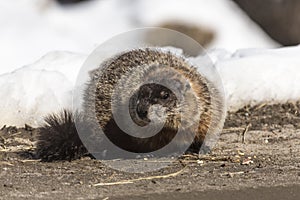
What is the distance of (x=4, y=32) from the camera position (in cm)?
955

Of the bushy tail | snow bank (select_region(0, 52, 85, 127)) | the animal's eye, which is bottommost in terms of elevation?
the bushy tail

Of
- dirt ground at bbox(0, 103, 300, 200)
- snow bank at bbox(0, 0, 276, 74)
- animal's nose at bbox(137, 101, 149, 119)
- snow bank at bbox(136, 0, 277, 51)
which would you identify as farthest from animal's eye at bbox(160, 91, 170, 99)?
snow bank at bbox(136, 0, 277, 51)

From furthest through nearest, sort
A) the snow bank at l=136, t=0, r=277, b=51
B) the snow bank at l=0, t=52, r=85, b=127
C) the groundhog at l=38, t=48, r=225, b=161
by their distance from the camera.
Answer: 1. the snow bank at l=136, t=0, r=277, b=51
2. the snow bank at l=0, t=52, r=85, b=127
3. the groundhog at l=38, t=48, r=225, b=161

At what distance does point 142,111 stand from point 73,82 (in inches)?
88.1

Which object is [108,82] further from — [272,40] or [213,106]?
[272,40]

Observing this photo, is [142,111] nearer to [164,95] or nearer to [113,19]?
[164,95]

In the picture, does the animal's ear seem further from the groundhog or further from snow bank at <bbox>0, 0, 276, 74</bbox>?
snow bank at <bbox>0, 0, 276, 74</bbox>

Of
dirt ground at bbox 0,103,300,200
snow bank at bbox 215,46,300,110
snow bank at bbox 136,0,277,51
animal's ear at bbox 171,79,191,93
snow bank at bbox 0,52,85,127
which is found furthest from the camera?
snow bank at bbox 136,0,277,51

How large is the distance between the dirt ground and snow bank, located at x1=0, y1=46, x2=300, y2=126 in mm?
400

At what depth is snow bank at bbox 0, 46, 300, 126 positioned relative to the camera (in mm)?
7219

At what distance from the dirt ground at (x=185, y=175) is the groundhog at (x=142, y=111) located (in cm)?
15

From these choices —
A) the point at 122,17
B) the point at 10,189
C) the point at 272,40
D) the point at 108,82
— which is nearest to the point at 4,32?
the point at 122,17

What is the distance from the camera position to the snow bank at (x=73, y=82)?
23.7 ft

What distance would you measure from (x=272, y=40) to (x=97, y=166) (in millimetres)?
5111
